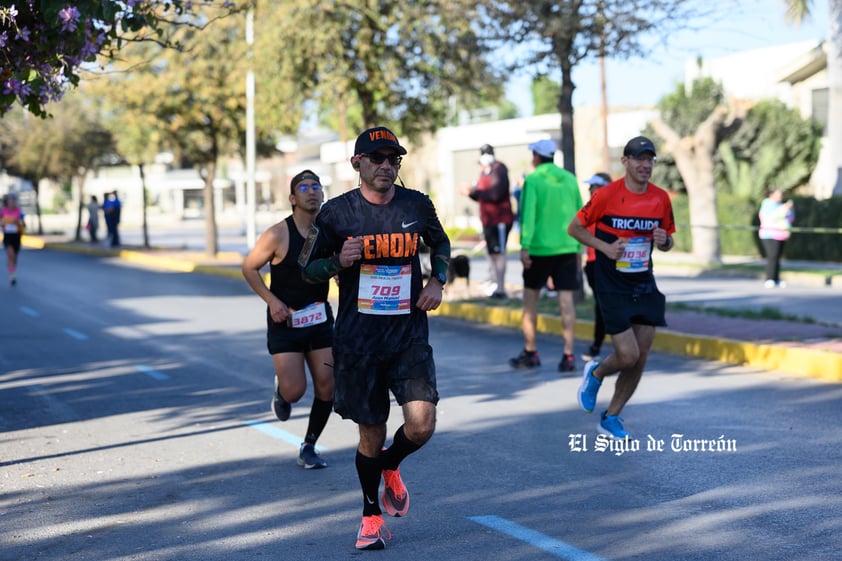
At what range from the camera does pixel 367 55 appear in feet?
81.1

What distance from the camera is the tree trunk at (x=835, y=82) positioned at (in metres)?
26.7

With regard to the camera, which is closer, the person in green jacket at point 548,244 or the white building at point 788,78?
the person in green jacket at point 548,244

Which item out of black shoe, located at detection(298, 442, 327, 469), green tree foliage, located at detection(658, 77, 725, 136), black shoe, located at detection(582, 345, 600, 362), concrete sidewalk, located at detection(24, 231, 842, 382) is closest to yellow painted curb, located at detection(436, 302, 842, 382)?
concrete sidewalk, located at detection(24, 231, 842, 382)

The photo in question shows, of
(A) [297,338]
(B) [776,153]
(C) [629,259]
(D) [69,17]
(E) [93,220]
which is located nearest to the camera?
(A) [297,338]

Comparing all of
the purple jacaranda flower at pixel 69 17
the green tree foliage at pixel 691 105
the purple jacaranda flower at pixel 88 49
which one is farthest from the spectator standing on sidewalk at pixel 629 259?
the green tree foliage at pixel 691 105

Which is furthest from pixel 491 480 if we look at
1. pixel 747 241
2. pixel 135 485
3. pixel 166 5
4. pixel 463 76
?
pixel 747 241

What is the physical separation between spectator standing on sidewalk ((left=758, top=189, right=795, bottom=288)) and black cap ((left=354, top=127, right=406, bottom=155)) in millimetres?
17850

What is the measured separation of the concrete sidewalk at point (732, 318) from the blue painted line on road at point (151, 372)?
5.16 m

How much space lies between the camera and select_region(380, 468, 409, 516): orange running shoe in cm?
610

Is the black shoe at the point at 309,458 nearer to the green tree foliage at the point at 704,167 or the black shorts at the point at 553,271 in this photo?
the black shorts at the point at 553,271

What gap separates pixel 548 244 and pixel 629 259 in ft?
11.7

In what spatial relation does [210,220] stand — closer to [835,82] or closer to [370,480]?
[835,82]

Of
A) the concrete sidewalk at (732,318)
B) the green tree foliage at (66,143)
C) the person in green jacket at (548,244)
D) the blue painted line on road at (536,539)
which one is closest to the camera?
the blue painted line on road at (536,539)

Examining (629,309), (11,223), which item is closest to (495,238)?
(629,309)
